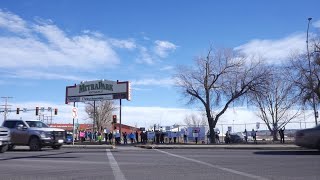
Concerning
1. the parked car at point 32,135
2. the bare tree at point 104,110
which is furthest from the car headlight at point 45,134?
the bare tree at point 104,110

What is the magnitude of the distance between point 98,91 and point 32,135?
2225 centimetres

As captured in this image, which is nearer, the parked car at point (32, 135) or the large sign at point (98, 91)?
the parked car at point (32, 135)

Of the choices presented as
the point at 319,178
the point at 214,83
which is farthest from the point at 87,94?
the point at 319,178

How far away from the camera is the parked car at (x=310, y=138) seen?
17641 mm

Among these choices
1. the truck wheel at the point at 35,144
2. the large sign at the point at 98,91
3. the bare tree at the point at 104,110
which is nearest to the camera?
the truck wheel at the point at 35,144

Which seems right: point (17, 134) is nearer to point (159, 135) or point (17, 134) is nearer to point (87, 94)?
point (159, 135)

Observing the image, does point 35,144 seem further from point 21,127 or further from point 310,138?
point 310,138

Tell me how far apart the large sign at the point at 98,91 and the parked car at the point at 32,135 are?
19.5 metres

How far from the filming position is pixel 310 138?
58.5ft

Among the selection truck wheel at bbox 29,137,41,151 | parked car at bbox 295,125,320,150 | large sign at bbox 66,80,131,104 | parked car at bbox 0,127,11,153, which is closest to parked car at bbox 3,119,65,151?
truck wheel at bbox 29,137,41,151

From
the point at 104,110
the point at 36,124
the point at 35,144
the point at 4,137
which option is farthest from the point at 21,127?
the point at 104,110

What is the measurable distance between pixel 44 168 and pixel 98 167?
5.23ft

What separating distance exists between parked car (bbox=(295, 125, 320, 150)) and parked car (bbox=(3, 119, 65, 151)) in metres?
13.3

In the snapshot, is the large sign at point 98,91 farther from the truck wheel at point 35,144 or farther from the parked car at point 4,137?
the parked car at point 4,137
